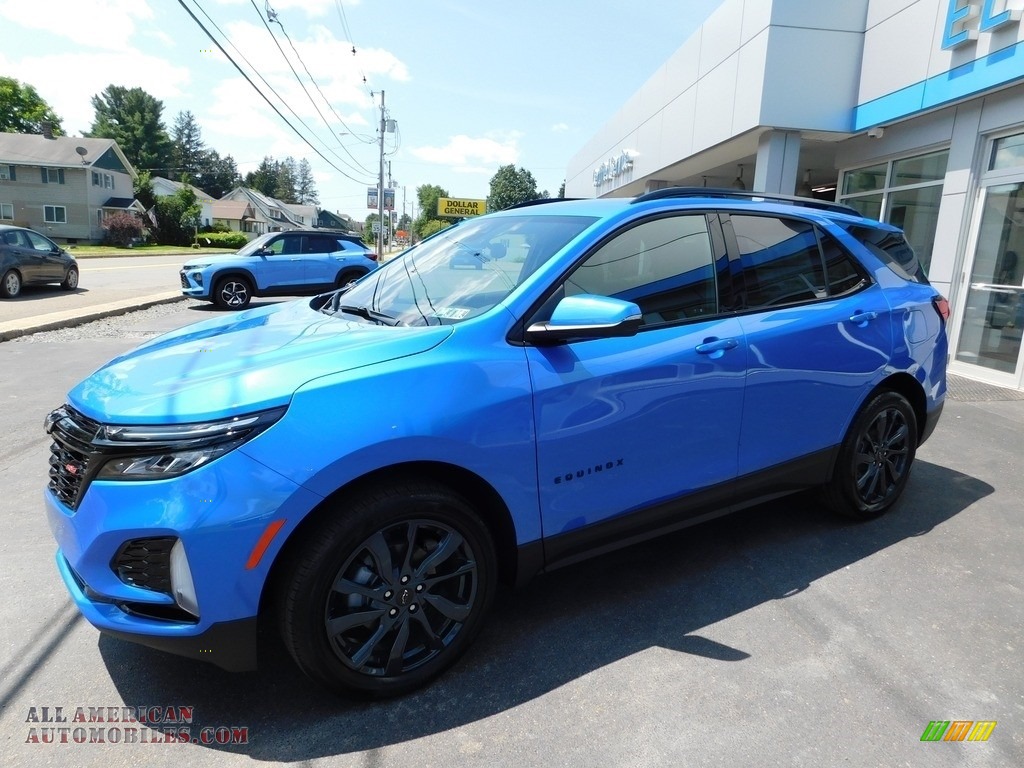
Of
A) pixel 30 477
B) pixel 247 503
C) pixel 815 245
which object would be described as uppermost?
pixel 815 245

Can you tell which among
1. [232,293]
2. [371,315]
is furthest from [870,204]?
[232,293]

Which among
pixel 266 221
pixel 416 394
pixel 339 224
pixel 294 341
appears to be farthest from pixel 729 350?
pixel 339 224

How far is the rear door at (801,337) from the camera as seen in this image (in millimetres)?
3158

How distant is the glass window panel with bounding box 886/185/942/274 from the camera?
940 centimetres

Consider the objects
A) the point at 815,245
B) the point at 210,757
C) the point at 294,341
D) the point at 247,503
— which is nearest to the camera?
the point at 247,503

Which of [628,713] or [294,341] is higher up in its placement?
[294,341]

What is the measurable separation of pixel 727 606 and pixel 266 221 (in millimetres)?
104496

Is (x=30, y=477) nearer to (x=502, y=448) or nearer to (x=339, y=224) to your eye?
(x=502, y=448)

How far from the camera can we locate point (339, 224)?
108 m

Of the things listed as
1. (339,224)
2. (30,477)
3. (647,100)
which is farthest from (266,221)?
(30,477)

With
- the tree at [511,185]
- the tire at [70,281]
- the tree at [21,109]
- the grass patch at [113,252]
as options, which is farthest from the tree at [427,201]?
the tire at [70,281]

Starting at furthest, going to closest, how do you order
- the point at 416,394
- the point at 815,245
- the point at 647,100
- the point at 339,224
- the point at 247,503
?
the point at 339,224 → the point at 647,100 → the point at 815,245 → the point at 416,394 → the point at 247,503

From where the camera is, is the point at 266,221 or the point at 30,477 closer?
the point at 30,477

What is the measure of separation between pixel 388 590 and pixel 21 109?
294 feet
